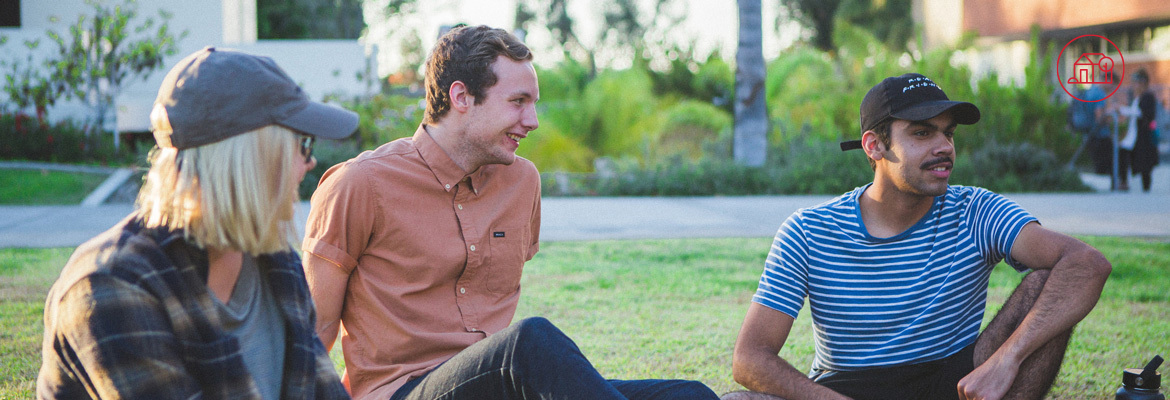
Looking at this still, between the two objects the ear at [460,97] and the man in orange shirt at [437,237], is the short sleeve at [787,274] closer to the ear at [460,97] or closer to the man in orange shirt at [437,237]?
the man in orange shirt at [437,237]

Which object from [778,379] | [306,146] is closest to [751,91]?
[778,379]

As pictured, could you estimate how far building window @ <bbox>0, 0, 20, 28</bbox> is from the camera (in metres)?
20.5

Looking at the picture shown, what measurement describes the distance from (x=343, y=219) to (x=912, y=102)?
5.67ft

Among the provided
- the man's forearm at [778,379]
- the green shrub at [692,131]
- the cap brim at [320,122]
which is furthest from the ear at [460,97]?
the green shrub at [692,131]

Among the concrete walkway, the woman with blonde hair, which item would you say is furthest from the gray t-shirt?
the concrete walkway

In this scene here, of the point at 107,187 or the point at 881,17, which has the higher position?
the point at 881,17

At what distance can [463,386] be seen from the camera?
2240 mm

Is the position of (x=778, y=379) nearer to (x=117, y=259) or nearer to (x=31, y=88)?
(x=117, y=259)

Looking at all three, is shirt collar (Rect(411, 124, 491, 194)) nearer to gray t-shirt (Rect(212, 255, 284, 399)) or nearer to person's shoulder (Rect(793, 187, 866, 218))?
gray t-shirt (Rect(212, 255, 284, 399))

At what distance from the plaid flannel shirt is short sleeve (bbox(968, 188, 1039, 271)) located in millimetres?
2093

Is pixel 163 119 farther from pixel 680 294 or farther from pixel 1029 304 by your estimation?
pixel 680 294

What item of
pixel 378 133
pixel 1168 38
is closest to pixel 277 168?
pixel 378 133

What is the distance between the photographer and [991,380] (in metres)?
2.62

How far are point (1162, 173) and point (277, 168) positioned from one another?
17.3 metres
